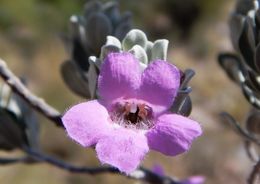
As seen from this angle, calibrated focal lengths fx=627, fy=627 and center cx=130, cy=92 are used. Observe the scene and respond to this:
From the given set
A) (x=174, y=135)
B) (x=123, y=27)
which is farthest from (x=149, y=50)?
(x=123, y=27)

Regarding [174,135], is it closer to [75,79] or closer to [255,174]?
[255,174]

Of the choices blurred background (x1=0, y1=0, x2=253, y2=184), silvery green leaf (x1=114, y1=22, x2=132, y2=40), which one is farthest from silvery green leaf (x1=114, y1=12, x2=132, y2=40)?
blurred background (x1=0, y1=0, x2=253, y2=184)

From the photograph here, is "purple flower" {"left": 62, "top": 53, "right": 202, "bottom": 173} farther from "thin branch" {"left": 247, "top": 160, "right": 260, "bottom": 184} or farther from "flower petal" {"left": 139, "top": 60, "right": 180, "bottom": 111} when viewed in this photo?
"thin branch" {"left": 247, "top": 160, "right": 260, "bottom": 184}

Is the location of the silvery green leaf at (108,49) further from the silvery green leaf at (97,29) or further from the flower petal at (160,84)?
the silvery green leaf at (97,29)

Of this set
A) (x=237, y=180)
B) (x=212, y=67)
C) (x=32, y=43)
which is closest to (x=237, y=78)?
(x=237, y=180)

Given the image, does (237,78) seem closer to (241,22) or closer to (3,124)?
(241,22)

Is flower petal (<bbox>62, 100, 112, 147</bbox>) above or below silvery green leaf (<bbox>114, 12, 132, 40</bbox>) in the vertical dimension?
below
